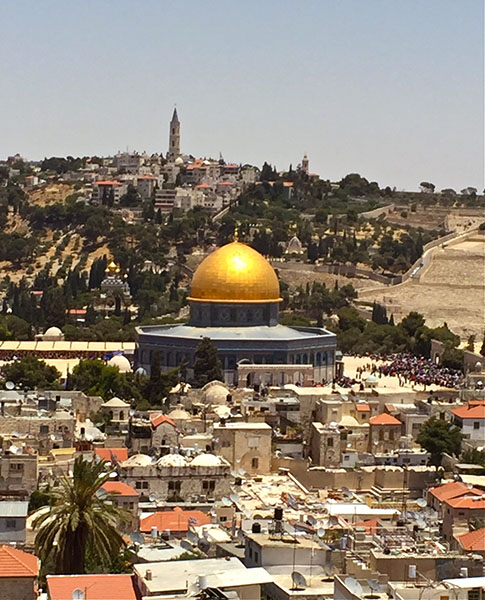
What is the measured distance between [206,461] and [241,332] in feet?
60.7

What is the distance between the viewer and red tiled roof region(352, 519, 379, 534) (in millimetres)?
26297

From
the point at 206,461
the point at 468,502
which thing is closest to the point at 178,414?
the point at 206,461

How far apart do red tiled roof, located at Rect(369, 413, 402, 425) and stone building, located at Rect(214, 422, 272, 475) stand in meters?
3.62

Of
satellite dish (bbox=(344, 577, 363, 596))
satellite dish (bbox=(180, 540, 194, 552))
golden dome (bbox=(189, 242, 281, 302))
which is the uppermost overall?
golden dome (bbox=(189, 242, 281, 302))

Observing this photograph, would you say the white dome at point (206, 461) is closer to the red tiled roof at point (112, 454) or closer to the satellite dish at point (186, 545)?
the red tiled roof at point (112, 454)

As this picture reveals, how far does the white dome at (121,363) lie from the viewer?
50625 millimetres

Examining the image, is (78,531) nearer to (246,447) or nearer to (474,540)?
(474,540)

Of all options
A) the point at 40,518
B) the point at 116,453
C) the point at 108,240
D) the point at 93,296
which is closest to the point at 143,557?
the point at 40,518

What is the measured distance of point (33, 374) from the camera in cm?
4591

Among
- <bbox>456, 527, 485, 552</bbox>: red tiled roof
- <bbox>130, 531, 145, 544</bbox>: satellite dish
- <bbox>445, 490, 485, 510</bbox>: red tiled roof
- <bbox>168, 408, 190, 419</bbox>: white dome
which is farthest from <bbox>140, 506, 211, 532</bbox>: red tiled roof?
<bbox>168, 408, 190, 419</bbox>: white dome

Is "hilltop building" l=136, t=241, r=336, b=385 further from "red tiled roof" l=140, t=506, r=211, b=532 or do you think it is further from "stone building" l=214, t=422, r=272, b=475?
"red tiled roof" l=140, t=506, r=211, b=532

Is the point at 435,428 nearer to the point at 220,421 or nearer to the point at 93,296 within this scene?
the point at 220,421

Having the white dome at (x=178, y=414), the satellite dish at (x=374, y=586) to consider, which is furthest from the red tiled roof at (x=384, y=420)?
the satellite dish at (x=374, y=586)

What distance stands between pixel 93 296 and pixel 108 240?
1793 centimetres
